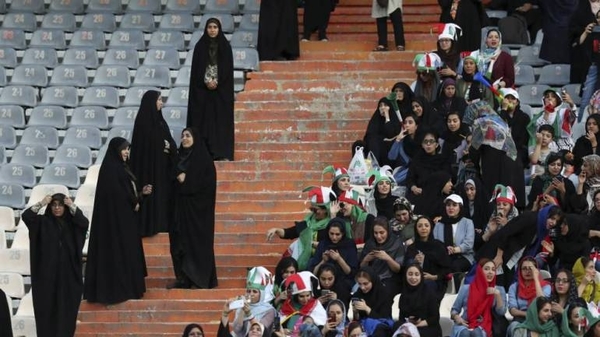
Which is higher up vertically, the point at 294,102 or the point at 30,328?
the point at 294,102

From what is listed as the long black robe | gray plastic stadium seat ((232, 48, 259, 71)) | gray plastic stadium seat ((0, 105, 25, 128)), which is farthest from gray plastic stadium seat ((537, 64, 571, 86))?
gray plastic stadium seat ((0, 105, 25, 128))

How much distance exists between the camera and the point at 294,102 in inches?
1030

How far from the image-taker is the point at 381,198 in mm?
22969

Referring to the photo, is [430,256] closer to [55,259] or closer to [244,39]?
[55,259]

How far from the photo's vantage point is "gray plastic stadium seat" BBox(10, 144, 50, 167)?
83.5ft

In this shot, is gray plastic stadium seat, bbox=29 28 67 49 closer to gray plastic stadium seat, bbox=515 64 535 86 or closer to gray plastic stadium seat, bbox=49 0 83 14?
gray plastic stadium seat, bbox=49 0 83 14

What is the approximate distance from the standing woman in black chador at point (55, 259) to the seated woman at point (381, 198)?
2.79m

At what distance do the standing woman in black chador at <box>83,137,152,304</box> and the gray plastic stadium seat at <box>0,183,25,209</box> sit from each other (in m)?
2.00

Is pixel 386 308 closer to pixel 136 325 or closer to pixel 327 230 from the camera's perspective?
pixel 327 230

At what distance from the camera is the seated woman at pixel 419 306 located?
21.0 m

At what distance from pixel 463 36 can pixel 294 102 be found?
6.64 ft

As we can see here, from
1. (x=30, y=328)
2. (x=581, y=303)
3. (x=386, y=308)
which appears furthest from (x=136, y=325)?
(x=581, y=303)

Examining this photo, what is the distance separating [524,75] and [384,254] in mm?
5180

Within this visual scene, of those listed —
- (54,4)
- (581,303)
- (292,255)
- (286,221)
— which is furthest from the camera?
(54,4)
